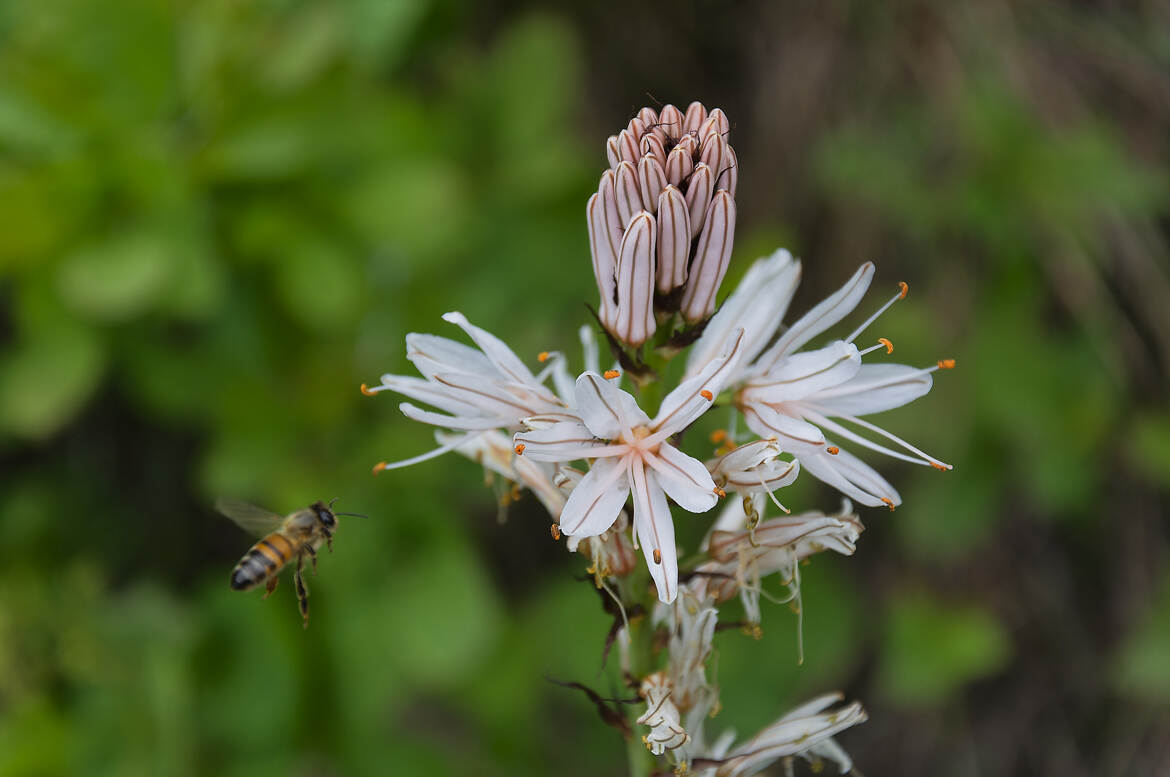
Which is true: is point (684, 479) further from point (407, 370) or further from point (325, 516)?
point (407, 370)

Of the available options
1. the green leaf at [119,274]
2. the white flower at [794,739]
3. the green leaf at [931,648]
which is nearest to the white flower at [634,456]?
the white flower at [794,739]

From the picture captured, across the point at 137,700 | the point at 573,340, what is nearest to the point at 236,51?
the point at 573,340

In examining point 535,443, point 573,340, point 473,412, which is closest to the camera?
point 535,443

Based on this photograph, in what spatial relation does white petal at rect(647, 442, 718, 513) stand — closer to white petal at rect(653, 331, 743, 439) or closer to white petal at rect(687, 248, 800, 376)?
white petal at rect(653, 331, 743, 439)

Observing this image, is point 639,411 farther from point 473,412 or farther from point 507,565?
point 507,565

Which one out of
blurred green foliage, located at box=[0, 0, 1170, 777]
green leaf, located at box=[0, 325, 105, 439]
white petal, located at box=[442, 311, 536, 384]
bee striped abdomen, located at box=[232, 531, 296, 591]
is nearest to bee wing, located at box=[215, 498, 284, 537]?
bee striped abdomen, located at box=[232, 531, 296, 591]

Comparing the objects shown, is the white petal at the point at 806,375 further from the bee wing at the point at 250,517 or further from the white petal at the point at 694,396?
the bee wing at the point at 250,517
